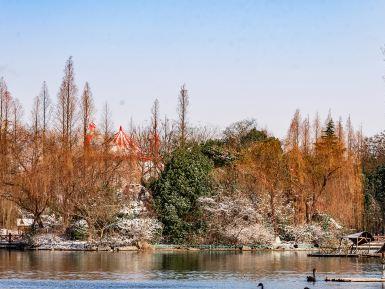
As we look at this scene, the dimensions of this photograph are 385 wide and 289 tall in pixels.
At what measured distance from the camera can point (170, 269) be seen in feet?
125

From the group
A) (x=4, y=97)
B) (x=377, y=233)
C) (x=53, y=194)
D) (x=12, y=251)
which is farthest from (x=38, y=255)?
(x=377, y=233)

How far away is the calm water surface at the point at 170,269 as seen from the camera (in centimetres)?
3175

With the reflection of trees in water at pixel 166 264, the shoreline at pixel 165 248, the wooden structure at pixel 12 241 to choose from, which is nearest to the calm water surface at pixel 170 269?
the reflection of trees in water at pixel 166 264

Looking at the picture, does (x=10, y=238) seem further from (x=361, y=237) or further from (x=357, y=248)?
(x=361, y=237)

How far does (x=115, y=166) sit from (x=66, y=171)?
3770 mm

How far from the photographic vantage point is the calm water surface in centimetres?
3175

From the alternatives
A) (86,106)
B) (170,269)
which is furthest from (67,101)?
(170,269)

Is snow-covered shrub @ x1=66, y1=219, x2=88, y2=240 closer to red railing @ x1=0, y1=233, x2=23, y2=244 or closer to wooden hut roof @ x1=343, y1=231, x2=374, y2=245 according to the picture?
red railing @ x1=0, y1=233, x2=23, y2=244

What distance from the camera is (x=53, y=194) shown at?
2199 inches

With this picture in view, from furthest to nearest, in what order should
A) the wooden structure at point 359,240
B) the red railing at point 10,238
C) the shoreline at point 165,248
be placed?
1. the red railing at point 10,238
2. the shoreline at point 165,248
3. the wooden structure at point 359,240

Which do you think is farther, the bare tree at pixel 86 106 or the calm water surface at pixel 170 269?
the bare tree at pixel 86 106

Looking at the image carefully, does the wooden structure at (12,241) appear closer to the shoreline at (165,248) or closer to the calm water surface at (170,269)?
the shoreline at (165,248)

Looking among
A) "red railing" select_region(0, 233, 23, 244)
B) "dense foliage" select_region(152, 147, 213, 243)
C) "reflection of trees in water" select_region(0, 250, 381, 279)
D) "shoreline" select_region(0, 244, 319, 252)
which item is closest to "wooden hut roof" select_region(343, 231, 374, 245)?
"reflection of trees in water" select_region(0, 250, 381, 279)

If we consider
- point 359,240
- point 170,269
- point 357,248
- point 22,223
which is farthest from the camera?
point 22,223
